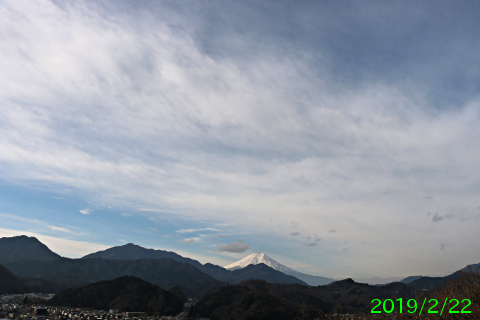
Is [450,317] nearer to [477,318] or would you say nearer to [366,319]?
[477,318]

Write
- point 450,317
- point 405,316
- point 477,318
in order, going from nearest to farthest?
point 477,318 < point 450,317 < point 405,316

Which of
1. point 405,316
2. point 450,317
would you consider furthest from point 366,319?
point 450,317

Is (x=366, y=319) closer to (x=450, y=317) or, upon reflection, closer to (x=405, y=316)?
(x=405, y=316)

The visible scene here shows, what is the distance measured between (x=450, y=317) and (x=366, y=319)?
2340 cm

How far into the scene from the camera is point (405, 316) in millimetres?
72438

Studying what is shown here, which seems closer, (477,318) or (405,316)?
(477,318)

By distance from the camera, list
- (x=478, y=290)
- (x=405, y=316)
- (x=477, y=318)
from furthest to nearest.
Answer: (x=405, y=316) < (x=478, y=290) < (x=477, y=318)

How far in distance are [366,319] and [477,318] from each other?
99.3 ft

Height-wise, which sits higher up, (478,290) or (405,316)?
(478,290)

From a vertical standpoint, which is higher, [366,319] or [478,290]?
[478,290]

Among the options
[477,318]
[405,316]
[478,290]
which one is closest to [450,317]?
[477,318]

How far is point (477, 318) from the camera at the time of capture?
48.3 metres

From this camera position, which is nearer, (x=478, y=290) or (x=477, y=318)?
(x=477, y=318)

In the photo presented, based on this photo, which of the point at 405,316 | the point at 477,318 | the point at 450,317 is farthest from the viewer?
the point at 405,316
